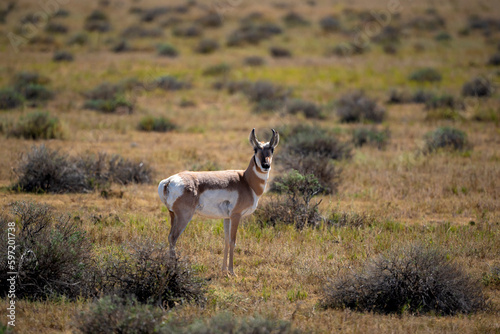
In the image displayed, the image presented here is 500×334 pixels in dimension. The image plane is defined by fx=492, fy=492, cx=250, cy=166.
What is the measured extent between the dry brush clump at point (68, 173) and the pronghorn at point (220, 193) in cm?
515

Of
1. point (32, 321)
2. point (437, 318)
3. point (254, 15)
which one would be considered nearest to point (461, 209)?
point (437, 318)

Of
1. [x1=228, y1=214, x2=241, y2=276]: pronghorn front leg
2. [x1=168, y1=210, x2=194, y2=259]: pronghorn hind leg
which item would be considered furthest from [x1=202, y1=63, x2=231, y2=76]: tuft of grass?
[x1=168, y1=210, x2=194, y2=259]: pronghorn hind leg

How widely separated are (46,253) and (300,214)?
5016mm

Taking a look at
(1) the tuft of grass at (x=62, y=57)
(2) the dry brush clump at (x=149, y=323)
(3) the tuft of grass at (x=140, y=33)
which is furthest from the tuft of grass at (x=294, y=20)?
(2) the dry brush clump at (x=149, y=323)

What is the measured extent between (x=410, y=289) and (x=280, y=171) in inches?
256

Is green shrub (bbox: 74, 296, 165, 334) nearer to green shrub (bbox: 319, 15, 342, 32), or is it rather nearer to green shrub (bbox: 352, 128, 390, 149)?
green shrub (bbox: 352, 128, 390, 149)

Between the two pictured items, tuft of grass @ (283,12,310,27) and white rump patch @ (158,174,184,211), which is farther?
tuft of grass @ (283,12,310,27)

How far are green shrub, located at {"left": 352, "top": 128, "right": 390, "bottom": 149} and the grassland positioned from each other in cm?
38

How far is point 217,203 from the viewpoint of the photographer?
7340 millimetres

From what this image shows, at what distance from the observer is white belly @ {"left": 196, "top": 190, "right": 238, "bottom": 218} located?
7.26m

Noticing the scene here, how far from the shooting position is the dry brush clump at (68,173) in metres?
11.2

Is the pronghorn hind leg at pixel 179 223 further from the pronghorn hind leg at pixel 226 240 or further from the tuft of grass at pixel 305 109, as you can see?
the tuft of grass at pixel 305 109

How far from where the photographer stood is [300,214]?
385 inches

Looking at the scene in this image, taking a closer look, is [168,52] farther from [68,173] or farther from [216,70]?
[68,173]
